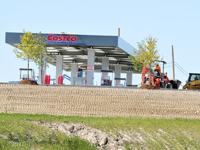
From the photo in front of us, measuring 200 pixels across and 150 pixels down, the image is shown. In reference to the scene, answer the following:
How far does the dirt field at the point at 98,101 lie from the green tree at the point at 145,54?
36.6 metres

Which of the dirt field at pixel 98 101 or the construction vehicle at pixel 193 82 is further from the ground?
the construction vehicle at pixel 193 82

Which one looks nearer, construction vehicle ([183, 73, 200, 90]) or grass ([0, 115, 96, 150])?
grass ([0, 115, 96, 150])

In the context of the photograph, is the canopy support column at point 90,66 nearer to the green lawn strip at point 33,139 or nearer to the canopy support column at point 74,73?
the canopy support column at point 74,73

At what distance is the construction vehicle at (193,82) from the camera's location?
4981 centimetres

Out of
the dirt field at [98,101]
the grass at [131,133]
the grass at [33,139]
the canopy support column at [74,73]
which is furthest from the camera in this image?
the canopy support column at [74,73]

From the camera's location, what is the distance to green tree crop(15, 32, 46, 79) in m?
64.8

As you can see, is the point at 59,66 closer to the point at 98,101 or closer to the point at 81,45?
the point at 81,45

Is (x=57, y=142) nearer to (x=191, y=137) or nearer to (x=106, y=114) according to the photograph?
(x=191, y=137)

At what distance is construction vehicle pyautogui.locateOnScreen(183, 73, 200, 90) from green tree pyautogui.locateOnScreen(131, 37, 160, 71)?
56.3 ft

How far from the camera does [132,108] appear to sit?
3131 cm

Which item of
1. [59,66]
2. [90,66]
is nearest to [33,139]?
[90,66]

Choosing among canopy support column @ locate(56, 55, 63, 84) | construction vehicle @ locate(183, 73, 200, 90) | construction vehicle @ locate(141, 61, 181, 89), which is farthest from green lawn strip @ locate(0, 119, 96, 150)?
canopy support column @ locate(56, 55, 63, 84)

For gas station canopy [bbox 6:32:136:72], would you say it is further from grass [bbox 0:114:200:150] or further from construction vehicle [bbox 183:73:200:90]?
grass [bbox 0:114:200:150]

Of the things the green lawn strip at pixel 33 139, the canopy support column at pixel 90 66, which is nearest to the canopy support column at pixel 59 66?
the canopy support column at pixel 90 66
